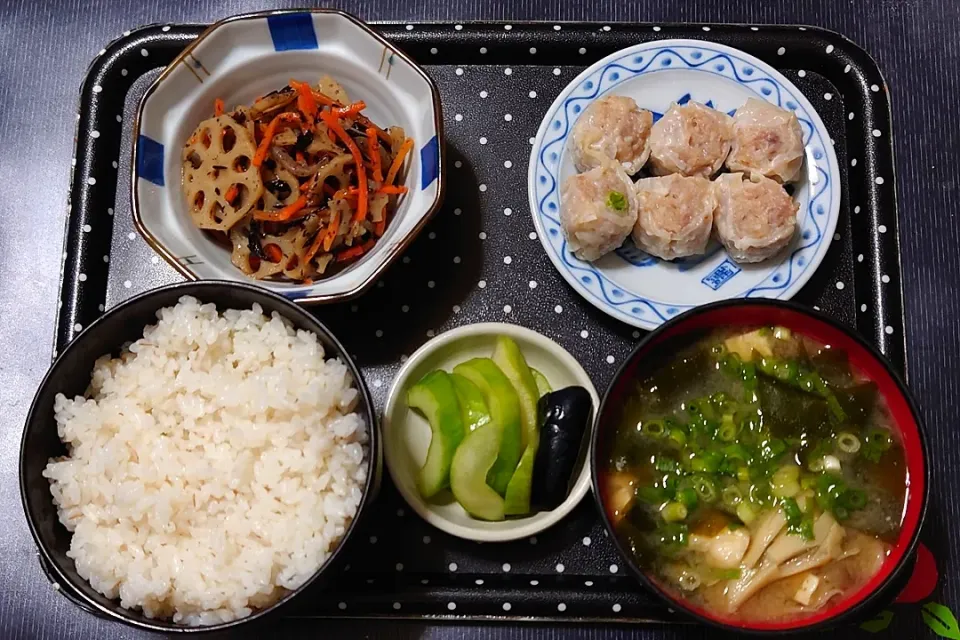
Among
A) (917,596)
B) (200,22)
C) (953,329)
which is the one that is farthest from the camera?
(200,22)

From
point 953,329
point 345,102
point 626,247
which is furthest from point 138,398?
point 953,329

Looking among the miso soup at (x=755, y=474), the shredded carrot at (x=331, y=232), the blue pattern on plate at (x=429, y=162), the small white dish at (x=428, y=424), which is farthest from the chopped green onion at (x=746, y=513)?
the shredded carrot at (x=331, y=232)

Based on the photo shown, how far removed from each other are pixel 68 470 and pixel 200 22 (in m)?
1.51

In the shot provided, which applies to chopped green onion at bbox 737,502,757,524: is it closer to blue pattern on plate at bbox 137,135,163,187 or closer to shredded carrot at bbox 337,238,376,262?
shredded carrot at bbox 337,238,376,262

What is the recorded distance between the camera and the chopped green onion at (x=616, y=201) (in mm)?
2170

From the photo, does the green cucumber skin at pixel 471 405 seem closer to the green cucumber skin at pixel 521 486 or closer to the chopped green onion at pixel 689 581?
the green cucumber skin at pixel 521 486

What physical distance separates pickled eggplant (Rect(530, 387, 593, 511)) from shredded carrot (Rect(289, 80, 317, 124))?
1.03m

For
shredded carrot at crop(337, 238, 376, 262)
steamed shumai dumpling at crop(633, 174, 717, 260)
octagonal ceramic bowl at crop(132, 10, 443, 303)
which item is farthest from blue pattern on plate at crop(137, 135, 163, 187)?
steamed shumai dumpling at crop(633, 174, 717, 260)

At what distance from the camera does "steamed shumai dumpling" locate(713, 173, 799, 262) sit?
7.11ft

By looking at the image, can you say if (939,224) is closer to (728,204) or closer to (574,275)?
(728,204)

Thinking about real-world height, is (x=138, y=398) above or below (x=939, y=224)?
below

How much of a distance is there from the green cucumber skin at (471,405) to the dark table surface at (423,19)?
58cm

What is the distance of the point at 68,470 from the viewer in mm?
1797

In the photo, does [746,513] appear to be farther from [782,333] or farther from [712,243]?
[712,243]
